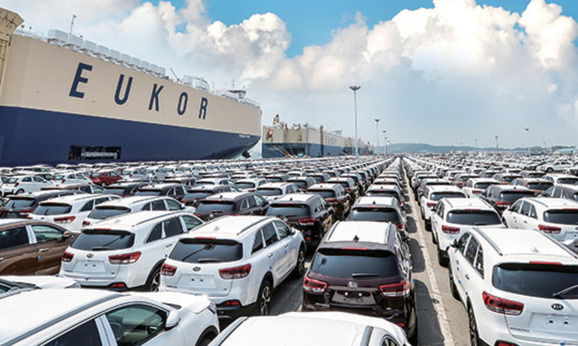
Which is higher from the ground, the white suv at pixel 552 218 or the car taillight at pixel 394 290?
the white suv at pixel 552 218

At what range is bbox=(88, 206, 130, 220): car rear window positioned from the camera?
9.27 m

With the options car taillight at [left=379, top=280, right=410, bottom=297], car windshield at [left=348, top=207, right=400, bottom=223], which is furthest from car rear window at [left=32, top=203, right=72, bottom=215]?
car taillight at [left=379, top=280, right=410, bottom=297]

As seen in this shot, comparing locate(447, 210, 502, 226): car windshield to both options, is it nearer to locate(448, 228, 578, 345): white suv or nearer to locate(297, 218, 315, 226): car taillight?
locate(448, 228, 578, 345): white suv

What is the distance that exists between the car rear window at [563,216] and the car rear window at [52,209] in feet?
41.7

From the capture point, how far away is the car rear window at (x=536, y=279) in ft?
13.0

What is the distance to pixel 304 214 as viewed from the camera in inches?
373

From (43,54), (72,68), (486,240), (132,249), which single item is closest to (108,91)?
(72,68)

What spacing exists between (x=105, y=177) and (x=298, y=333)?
25551 mm

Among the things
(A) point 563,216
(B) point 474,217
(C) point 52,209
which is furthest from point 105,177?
(A) point 563,216

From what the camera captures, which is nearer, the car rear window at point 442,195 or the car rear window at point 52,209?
the car rear window at point 52,209

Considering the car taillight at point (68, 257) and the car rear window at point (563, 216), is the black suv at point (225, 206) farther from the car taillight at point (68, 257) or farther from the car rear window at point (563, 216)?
the car rear window at point (563, 216)

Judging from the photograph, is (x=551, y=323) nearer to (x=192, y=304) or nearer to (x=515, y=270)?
(x=515, y=270)

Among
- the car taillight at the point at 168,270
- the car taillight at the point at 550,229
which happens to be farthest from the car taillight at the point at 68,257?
the car taillight at the point at 550,229

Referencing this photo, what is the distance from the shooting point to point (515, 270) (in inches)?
166
